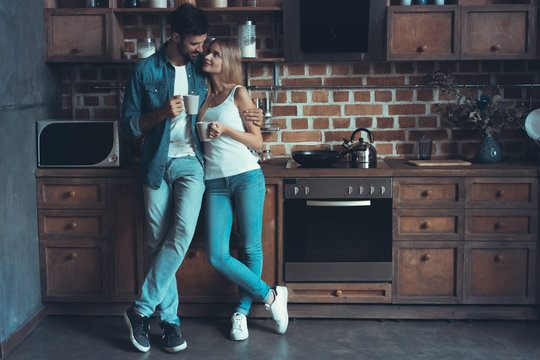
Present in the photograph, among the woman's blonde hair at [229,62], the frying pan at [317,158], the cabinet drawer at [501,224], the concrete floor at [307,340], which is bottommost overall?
the concrete floor at [307,340]

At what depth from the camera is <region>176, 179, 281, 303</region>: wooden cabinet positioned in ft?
10.4

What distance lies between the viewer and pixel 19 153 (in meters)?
3.02

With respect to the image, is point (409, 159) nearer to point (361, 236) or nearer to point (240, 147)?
point (361, 236)

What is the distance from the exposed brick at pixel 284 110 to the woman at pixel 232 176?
0.75 metres

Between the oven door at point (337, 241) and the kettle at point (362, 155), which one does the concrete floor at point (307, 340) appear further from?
the kettle at point (362, 155)

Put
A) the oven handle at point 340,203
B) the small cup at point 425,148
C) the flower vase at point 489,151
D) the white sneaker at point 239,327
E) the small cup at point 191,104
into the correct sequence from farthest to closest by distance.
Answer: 1. the small cup at point 425,148
2. the flower vase at point 489,151
3. the oven handle at point 340,203
4. the white sneaker at point 239,327
5. the small cup at point 191,104

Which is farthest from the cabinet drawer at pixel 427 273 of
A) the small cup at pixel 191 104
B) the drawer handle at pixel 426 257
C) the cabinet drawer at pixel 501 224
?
the small cup at pixel 191 104

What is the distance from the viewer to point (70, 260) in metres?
3.24

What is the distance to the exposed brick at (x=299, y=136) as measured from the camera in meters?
3.62

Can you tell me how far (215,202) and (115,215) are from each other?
658mm

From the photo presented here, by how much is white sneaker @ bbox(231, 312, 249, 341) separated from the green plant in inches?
64.9

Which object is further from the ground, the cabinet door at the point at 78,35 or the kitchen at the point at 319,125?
the cabinet door at the point at 78,35

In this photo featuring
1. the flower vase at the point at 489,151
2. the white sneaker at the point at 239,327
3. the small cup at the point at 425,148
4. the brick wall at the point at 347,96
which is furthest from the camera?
the brick wall at the point at 347,96

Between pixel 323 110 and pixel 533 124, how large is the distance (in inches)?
46.6
